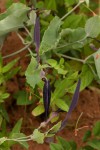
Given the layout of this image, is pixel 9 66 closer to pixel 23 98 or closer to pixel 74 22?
pixel 23 98

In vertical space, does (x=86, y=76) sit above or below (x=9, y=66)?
below

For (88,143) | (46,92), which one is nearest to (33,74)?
(46,92)

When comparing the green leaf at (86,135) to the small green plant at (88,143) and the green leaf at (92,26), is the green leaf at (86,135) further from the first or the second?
the green leaf at (92,26)

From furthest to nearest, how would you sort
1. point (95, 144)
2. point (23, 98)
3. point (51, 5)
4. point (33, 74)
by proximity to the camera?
point (51, 5) → point (23, 98) → point (95, 144) → point (33, 74)

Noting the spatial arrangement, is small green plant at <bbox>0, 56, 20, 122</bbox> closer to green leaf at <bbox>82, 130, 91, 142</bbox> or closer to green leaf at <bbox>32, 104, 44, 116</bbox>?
green leaf at <bbox>32, 104, 44, 116</bbox>

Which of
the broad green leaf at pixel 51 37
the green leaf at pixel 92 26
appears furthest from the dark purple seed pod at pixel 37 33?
the green leaf at pixel 92 26

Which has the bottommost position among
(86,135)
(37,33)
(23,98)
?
(86,135)

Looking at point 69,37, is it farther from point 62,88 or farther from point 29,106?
point 29,106

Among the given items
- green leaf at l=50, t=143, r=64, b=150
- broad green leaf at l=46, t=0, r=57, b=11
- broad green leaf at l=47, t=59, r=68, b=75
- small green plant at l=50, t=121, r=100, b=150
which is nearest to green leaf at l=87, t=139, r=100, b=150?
small green plant at l=50, t=121, r=100, b=150
